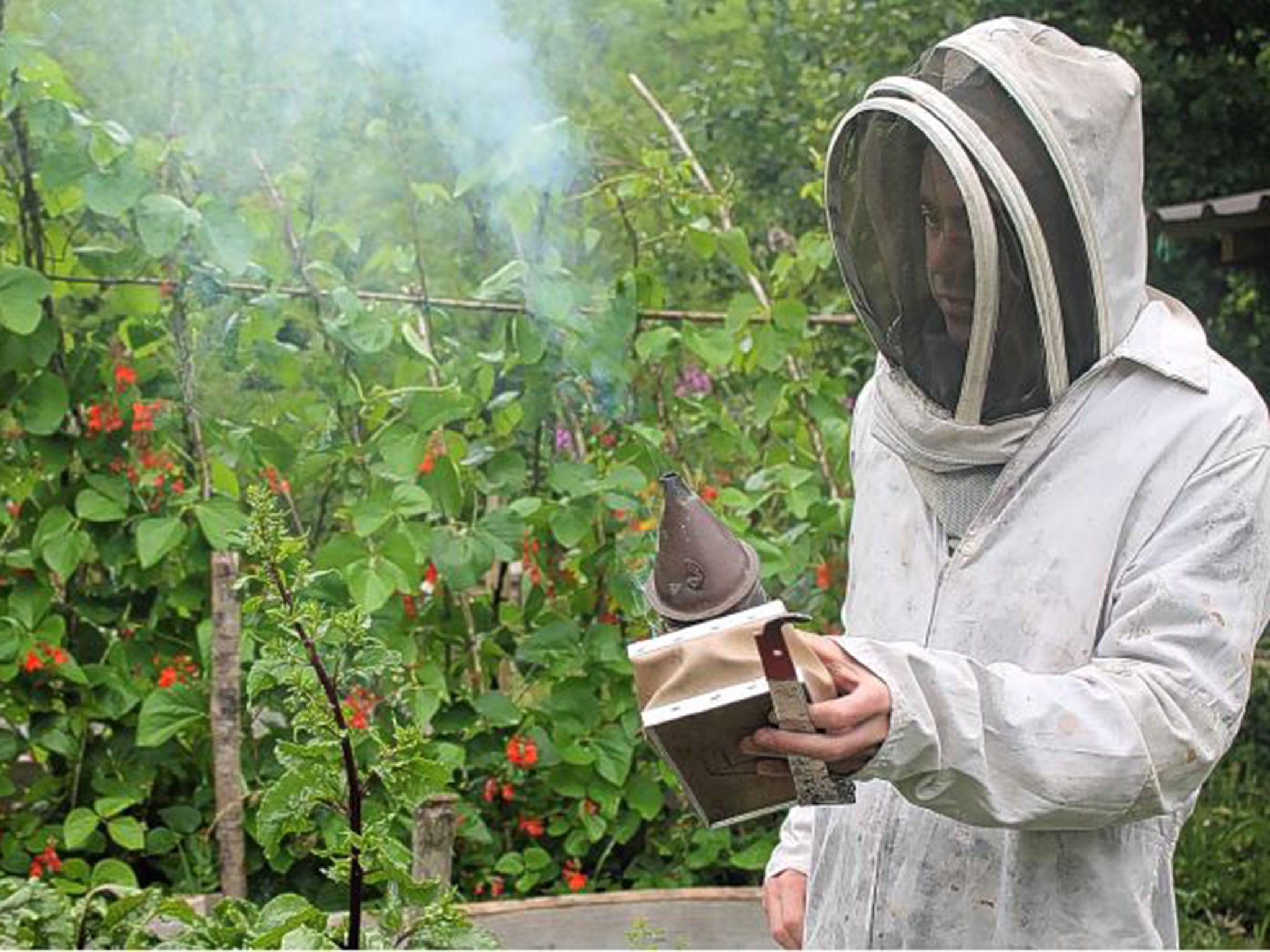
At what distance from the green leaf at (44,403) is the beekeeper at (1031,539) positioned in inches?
104

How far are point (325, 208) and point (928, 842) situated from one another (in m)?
3.00

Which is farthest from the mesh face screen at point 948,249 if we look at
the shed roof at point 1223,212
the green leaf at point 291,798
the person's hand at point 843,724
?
the shed roof at point 1223,212

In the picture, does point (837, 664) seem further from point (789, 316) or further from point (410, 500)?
point (789, 316)

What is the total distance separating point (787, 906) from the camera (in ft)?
8.43

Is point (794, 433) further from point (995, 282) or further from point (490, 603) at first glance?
point (995, 282)

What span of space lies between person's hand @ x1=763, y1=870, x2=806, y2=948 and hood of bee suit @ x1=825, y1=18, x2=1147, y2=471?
678 mm

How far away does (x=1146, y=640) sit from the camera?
193 cm

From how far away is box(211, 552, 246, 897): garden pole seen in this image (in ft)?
13.0

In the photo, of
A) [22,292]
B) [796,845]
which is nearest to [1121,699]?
[796,845]

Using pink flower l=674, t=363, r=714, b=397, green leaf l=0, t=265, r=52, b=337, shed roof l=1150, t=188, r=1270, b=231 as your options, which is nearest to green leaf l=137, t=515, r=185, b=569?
green leaf l=0, t=265, r=52, b=337

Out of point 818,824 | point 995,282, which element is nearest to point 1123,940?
point 818,824

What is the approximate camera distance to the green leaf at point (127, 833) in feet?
14.0

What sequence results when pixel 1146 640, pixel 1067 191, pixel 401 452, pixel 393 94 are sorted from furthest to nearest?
pixel 393 94, pixel 401 452, pixel 1067 191, pixel 1146 640

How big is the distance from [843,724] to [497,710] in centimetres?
284
